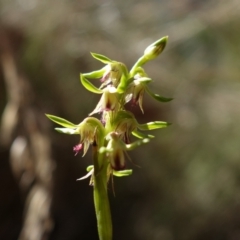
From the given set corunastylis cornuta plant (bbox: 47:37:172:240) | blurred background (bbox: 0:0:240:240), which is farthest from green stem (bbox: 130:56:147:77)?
blurred background (bbox: 0:0:240:240)

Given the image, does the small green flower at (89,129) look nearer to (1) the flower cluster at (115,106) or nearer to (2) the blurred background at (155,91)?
(1) the flower cluster at (115,106)

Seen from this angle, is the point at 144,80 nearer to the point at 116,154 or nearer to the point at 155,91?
the point at 116,154

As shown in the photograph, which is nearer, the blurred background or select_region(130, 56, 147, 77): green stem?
select_region(130, 56, 147, 77): green stem

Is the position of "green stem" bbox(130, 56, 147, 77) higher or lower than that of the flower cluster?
higher

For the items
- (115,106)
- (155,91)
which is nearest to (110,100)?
(115,106)

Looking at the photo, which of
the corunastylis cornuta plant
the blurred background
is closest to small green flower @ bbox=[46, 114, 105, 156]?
the corunastylis cornuta plant

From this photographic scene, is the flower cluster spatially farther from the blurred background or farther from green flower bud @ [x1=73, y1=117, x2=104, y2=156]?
the blurred background

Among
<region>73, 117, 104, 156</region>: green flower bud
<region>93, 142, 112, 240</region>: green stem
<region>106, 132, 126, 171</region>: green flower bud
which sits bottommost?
<region>93, 142, 112, 240</region>: green stem
